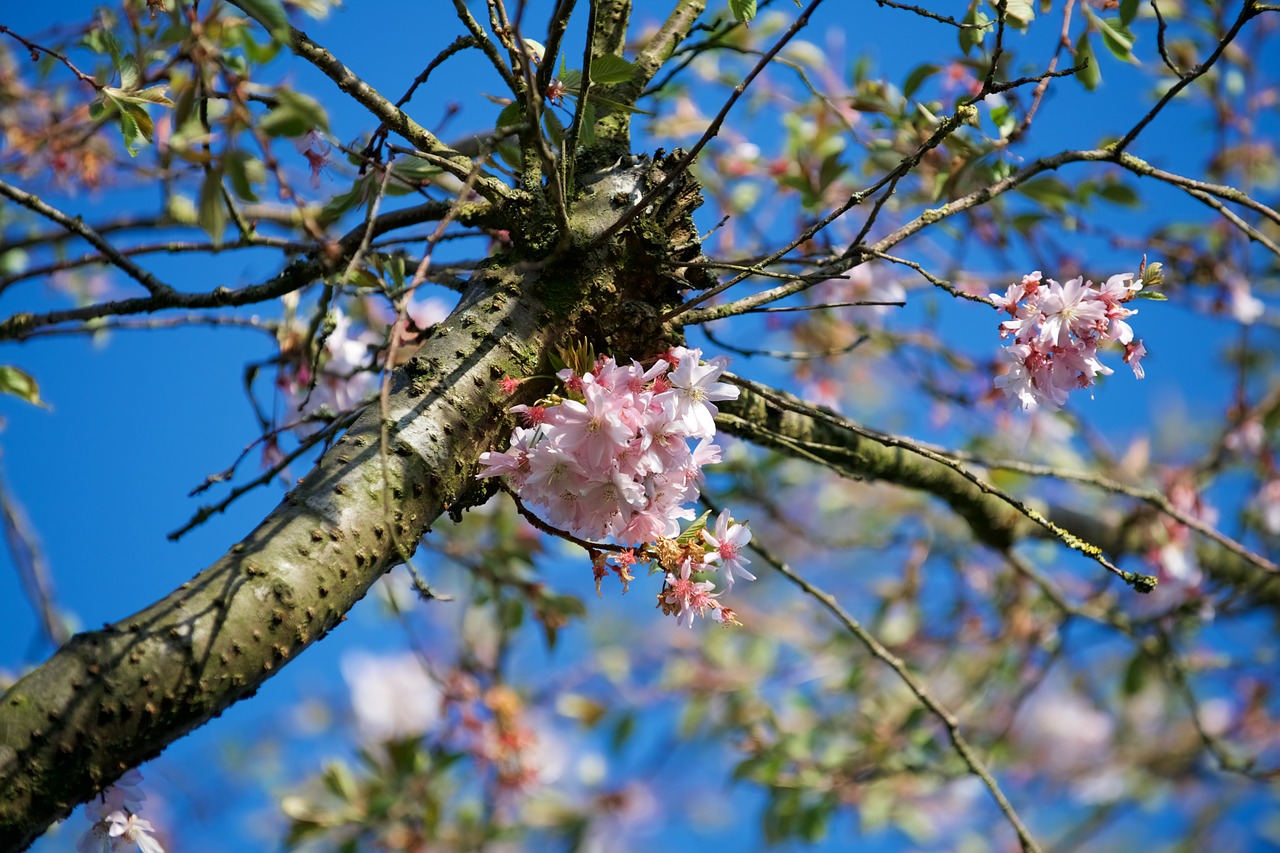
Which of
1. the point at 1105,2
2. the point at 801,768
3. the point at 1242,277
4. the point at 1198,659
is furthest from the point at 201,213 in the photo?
the point at 1198,659

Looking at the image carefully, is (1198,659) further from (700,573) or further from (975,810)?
(700,573)

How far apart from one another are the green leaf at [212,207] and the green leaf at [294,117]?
118mm

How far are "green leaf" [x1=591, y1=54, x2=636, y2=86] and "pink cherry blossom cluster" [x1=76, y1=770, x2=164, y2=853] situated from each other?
102 cm

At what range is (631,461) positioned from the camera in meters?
1.12

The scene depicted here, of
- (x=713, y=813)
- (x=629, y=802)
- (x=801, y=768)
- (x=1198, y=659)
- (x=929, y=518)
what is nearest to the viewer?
(x=801, y=768)

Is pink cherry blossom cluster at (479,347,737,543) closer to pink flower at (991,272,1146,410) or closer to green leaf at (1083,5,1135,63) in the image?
pink flower at (991,272,1146,410)

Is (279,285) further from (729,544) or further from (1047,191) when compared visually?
(1047,191)

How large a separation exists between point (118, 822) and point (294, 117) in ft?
2.88

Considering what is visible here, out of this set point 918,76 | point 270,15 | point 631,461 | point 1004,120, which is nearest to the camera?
point 270,15

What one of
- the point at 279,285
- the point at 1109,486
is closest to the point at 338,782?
the point at 279,285

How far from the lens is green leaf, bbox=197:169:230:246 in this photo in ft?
3.27

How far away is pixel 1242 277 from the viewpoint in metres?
3.12

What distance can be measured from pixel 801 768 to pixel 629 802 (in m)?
1.48

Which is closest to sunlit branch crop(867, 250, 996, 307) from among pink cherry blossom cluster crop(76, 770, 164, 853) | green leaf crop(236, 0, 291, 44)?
green leaf crop(236, 0, 291, 44)
